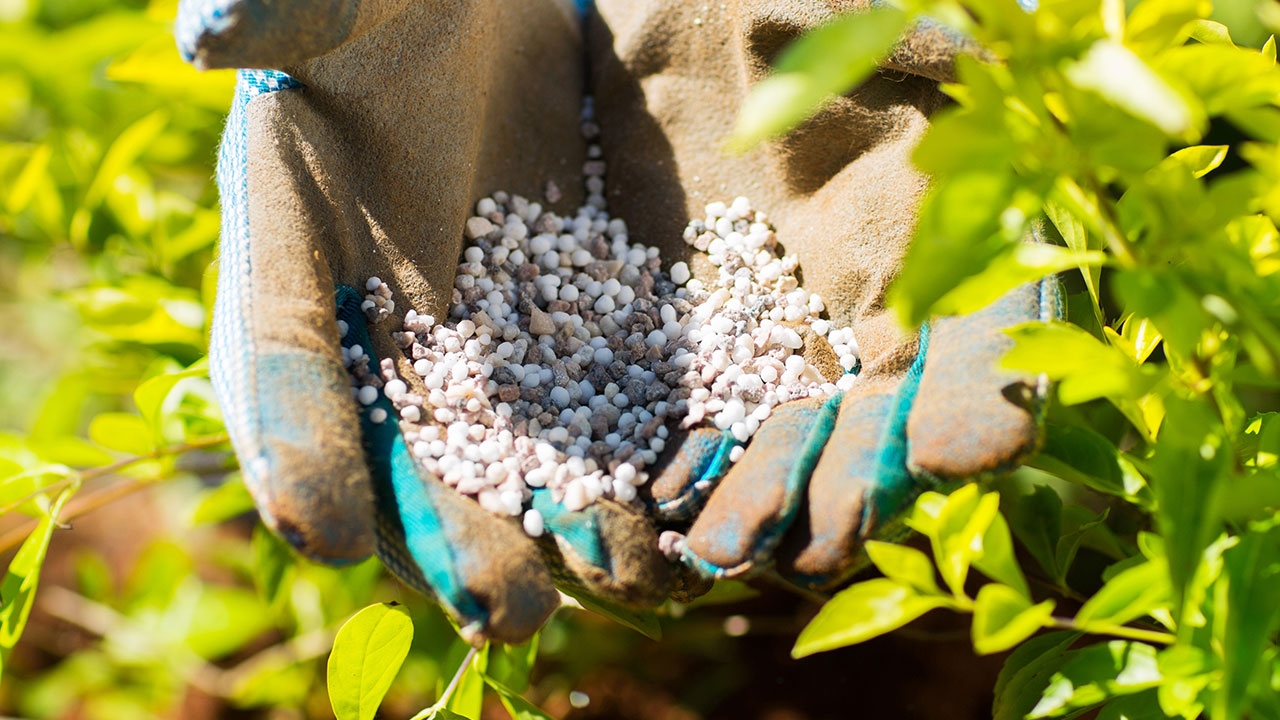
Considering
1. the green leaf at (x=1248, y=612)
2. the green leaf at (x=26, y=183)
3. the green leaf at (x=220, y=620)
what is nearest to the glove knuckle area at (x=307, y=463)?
the green leaf at (x=1248, y=612)

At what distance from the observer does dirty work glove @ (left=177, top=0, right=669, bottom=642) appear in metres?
0.69

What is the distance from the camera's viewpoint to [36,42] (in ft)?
5.09

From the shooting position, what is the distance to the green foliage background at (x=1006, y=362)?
504 millimetres

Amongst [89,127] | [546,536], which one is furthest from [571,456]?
[89,127]

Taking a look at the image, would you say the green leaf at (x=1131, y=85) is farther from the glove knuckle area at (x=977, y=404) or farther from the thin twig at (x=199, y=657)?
the thin twig at (x=199, y=657)

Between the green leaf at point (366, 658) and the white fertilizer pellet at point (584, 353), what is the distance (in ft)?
0.43

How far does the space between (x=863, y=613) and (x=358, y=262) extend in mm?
576

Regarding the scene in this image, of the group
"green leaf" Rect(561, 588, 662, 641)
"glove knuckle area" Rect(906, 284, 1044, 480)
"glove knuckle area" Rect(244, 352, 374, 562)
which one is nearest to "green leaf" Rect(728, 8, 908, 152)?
"glove knuckle area" Rect(906, 284, 1044, 480)

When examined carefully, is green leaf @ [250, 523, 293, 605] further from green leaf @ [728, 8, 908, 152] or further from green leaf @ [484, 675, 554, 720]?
green leaf @ [728, 8, 908, 152]

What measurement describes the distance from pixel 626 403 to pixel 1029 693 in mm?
437

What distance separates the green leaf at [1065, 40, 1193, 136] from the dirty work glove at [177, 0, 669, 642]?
49 centimetres

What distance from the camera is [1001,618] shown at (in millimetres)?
584

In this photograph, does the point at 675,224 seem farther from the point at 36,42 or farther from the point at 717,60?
the point at 36,42

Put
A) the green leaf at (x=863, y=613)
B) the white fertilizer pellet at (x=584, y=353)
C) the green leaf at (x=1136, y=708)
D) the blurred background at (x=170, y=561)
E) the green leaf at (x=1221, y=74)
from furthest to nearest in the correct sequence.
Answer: the blurred background at (x=170, y=561), the white fertilizer pellet at (x=584, y=353), the green leaf at (x=1136, y=708), the green leaf at (x=863, y=613), the green leaf at (x=1221, y=74)
